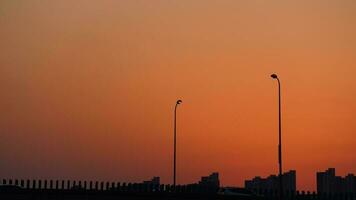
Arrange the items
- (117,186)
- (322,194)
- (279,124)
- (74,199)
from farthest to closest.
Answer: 1. (117,186)
2. (322,194)
3. (279,124)
4. (74,199)

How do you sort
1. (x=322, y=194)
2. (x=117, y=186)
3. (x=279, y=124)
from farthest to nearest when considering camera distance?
(x=117, y=186) < (x=322, y=194) < (x=279, y=124)

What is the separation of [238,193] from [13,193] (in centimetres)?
2902

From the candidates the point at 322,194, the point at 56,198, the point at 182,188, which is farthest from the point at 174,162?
the point at 56,198

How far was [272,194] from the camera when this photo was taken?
9062 centimetres

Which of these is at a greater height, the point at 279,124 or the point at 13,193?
the point at 279,124

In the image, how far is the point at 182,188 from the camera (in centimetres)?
9406

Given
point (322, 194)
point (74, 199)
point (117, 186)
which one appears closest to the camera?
point (74, 199)

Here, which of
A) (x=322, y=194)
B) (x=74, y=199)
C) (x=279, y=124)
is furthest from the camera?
(x=322, y=194)

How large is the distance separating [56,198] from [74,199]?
2015 mm

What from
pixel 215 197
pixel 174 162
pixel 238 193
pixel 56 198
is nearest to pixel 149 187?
pixel 174 162

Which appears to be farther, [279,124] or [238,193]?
[238,193]

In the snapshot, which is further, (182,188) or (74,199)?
A: (182,188)

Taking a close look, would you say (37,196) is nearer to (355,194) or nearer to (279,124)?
(279,124)

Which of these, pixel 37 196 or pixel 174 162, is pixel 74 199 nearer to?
pixel 37 196
